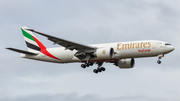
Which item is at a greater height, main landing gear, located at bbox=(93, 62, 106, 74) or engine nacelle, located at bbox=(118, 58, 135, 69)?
engine nacelle, located at bbox=(118, 58, 135, 69)

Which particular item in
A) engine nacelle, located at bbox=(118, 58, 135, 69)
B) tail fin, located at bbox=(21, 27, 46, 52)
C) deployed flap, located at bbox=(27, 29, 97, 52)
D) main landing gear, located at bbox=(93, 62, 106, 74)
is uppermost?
tail fin, located at bbox=(21, 27, 46, 52)

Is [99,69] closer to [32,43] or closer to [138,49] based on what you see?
[138,49]

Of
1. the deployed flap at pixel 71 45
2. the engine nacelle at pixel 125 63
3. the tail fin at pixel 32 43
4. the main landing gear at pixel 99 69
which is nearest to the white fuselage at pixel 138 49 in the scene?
the deployed flap at pixel 71 45

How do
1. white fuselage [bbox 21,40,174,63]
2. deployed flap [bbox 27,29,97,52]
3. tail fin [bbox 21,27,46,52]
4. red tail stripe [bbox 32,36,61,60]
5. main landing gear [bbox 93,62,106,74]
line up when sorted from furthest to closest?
tail fin [bbox 21,27,46,52] → main landing gear [bbox 93,62,106,74] → red tail stripe [bbox 32,36,61,60] → white fuselage [bbox 21,40,174,63] → deployed flap [bbox 27,29,97,52]

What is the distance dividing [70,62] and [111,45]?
7.35 m

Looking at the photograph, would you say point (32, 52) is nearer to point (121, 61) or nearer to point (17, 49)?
point (17, 49)

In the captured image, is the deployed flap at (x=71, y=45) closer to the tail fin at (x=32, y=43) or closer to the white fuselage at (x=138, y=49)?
the white fuselage at (x=138, y=49)

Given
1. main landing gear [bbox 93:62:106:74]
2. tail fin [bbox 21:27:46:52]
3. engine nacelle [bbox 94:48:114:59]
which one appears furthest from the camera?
tail fin [bbox 21:27:46:52]

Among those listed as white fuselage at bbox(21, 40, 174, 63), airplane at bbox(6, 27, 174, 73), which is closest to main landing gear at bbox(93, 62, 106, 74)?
airplane at bbox(6, 27, 174, 73)

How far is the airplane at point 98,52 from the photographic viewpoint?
53844mm

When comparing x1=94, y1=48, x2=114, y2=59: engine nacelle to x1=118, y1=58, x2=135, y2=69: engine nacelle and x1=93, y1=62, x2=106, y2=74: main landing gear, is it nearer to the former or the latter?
x1=93, y1=62, x2=106, y2=74: main landing gear

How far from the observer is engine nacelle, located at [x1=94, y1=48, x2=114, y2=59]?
54.2 m

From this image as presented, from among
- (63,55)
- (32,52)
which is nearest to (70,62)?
(63,55)

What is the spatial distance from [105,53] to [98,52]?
3.95ft
